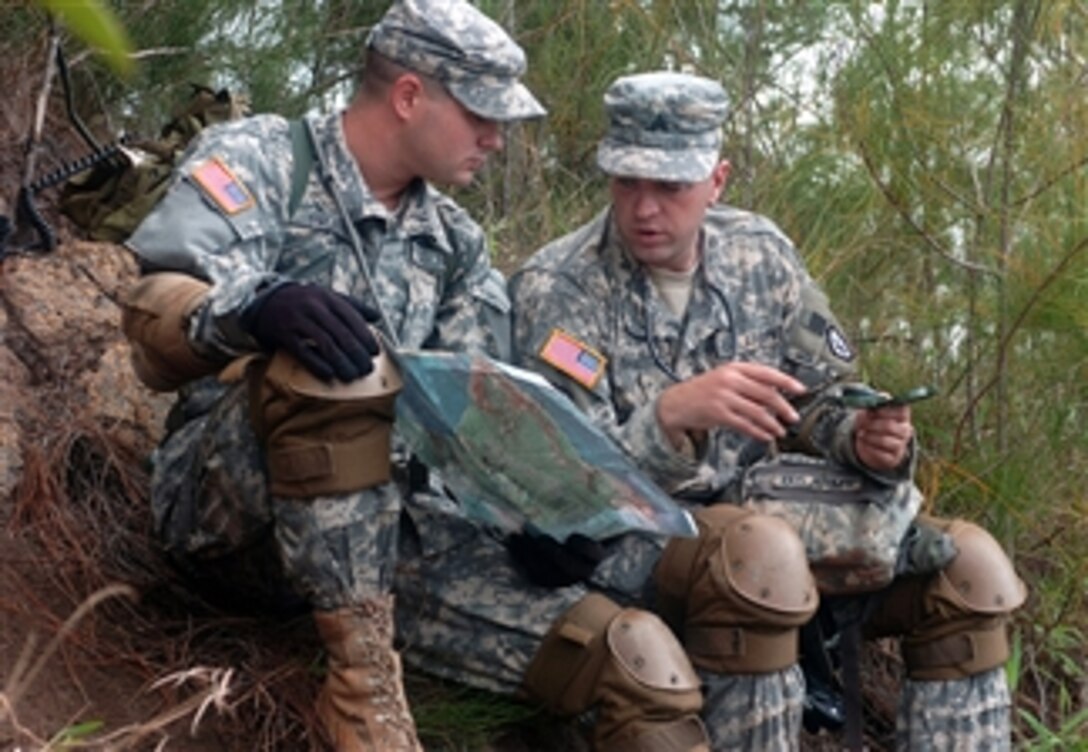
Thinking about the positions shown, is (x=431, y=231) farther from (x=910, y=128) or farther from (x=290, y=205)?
(x=910, y=128)

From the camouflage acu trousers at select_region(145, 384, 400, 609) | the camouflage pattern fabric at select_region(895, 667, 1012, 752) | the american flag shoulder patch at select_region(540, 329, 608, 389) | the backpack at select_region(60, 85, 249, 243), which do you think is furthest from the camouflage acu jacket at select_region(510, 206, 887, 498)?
the backpack at select_region(60, 85, 249, 243)

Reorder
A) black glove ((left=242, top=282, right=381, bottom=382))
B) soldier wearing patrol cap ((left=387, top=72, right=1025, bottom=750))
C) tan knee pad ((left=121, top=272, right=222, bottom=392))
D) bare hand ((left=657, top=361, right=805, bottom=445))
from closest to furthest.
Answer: black glove ((left=242, top=282, right=381, bottom=382)), tan knee pad ((left=121, top=272, right=222, bottom=392)), bare hand ((left=657, top=361, right=805, bottom=445)), soldier wearing patrol cap ((left=387, top=72, right=1025, bottom=750))

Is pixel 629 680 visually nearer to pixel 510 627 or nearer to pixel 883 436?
pixel 510 627

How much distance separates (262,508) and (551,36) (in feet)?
10.1

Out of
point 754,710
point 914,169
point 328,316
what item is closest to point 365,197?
point 328,316

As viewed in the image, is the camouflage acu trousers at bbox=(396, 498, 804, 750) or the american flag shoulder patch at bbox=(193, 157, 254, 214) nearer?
the american flag shoulder patch at bbox=(193, 157, 254, 214)

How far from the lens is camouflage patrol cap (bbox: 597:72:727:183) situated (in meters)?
3.29

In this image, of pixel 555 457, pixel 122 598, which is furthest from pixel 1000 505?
pixel 122 598

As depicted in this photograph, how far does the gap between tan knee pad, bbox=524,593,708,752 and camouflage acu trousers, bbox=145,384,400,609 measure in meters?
0.41

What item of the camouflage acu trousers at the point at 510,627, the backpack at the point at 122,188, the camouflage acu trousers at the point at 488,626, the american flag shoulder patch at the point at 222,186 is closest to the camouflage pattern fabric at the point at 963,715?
the camouflage acu trousers at the point at 510,627

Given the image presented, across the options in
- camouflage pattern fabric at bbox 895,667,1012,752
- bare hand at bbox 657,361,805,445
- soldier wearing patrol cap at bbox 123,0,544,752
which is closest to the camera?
soldier wearing patrol cap at bbox 123,0,544,752

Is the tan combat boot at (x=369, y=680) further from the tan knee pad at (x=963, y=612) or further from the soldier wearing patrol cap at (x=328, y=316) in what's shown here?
the tan knee pad at (x=963, y=612)

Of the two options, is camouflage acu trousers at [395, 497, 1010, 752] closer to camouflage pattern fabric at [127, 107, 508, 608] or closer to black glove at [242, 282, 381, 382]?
camouflage pattern fabric at [127, 107, 508, 608]

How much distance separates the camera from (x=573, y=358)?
3260 millimetres
